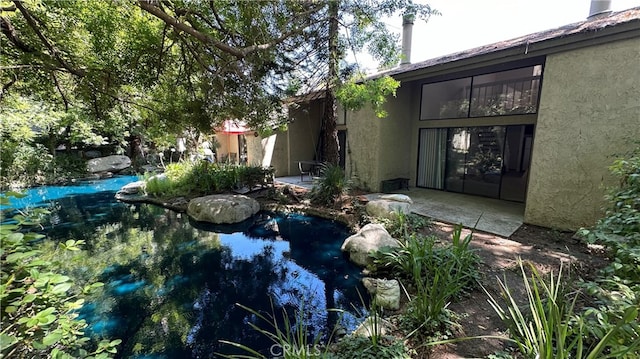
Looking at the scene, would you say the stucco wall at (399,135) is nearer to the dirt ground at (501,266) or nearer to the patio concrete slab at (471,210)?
the patio concrete slab at (471,210)

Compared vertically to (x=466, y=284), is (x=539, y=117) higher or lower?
higher

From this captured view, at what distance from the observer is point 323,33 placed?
23.9 ft

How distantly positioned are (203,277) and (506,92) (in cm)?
867

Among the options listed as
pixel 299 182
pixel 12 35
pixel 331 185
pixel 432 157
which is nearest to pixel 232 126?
pixel 299 182

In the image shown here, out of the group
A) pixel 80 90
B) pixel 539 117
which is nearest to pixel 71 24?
pixel 80 90

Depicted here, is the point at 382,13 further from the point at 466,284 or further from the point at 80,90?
the point at 80,90

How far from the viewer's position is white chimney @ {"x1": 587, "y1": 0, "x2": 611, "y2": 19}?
573 cm

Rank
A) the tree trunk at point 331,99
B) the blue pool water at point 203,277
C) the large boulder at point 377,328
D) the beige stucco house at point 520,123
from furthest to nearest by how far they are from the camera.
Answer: the tree trunk at point 331,99 → the beige stucco house at point 520,123 → the blue pool water at point 203,277 → the large boulder at point 377,328

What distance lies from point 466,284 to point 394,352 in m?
1.71

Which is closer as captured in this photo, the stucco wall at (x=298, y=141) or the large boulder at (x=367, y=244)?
the large boulder at (x=367, y=244)

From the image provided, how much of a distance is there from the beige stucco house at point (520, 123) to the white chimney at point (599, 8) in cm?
11

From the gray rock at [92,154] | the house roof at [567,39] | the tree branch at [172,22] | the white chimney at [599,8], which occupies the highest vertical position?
the white chimney at [599,8]

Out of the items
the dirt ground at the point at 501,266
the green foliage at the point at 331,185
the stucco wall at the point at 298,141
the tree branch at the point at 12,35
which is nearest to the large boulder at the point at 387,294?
the dirt ground at the point at 501,266

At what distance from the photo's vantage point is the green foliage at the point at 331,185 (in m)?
7.41
